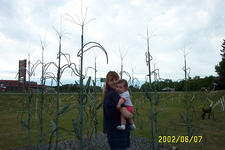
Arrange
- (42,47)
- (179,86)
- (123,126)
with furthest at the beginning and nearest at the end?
(179,86) → (42,47) → (123,126)

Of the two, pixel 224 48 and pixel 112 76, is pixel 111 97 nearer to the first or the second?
pixel 112 76

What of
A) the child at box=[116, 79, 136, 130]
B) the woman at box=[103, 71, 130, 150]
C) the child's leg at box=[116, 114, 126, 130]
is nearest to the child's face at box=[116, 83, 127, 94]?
the child at box=[116, 79, 136, 130]

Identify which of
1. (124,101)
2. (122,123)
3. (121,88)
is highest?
(121,88)

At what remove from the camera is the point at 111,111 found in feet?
6.49

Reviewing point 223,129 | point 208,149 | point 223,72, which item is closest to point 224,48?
point 223,72

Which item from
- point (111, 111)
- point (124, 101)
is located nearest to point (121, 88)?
point (124, 101)

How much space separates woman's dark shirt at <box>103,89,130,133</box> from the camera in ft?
6.32

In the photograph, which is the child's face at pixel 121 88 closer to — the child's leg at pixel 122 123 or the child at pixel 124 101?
the child at pixel 124 101

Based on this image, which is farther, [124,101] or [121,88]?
Answer: [121,88]

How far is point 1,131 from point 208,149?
5812 millimetres

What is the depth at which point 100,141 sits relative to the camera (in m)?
4.16

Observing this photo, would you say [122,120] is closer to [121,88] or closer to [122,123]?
[122,123]

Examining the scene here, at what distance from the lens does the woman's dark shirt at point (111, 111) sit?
1.93 m

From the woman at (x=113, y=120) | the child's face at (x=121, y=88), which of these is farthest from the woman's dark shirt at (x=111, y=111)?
the child's face at (x=121, y=88)
